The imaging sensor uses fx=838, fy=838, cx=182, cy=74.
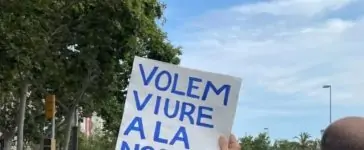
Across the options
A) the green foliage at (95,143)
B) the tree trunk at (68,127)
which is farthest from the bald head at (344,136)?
the green foliage at (95,143)

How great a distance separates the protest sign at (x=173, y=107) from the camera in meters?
4.93

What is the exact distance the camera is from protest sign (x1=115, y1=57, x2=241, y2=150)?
4.93 metres

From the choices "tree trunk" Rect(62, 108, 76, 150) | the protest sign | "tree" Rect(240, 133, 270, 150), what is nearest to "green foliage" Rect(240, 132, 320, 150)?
"tree" Rect(240, 133, 270, 150)

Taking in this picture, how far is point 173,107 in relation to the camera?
4.94 metres

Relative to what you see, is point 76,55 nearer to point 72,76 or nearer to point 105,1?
point 72,76

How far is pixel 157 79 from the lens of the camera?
16.4ft

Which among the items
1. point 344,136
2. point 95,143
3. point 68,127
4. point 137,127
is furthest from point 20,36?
point 95,143

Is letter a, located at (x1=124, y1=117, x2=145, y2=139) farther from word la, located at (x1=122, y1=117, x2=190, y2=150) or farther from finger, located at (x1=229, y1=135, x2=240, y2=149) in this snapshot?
finger, located at (x1=229, y1=135, x2=240, y2=149)

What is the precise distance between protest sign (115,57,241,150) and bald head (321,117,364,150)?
2.82 meters

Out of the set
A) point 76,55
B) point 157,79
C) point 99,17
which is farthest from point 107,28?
point 157,79

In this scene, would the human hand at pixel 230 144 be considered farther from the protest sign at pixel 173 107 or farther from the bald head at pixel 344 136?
the bald head at pixel 344 136

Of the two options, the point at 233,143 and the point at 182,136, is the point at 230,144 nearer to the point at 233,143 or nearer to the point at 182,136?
the point at 233,143

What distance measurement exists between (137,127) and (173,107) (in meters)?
0.24

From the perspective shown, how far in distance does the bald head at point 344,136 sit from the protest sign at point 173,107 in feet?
9.25
